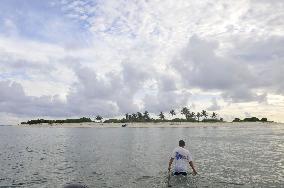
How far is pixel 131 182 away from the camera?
96.2ft

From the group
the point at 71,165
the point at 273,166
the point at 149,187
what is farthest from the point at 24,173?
the point at 273,166

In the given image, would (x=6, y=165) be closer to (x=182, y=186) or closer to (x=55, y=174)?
(x=55, y=174)

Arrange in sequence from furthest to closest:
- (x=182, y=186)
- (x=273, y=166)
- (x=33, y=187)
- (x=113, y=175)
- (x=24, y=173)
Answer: (x=273, y=166) → (x=24, y=173) → (x=113, y=175) → (x=33, y=187) → (x=182, y=186)

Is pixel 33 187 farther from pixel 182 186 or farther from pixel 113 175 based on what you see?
pixel 182 186

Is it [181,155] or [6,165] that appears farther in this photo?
[6,165]

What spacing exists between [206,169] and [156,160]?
9437mm

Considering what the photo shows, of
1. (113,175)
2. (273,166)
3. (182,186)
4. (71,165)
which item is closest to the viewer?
(182,186)

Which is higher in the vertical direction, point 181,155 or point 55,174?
point 181,155

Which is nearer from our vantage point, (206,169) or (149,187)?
(149,187)

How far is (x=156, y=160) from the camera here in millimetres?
43875

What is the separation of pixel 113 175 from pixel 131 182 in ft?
14.0

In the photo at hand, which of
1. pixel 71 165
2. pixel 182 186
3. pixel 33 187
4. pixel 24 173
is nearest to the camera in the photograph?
pixel 182 186

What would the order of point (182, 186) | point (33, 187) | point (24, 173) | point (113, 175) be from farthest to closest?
point (24, 173), point (113, 175), point (33, 187), point (182, 186)

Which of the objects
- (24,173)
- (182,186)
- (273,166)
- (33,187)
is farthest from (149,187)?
(273,166)
